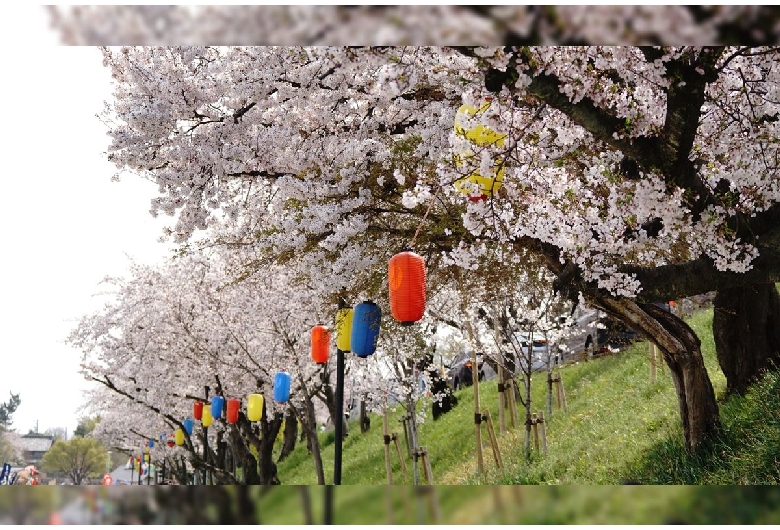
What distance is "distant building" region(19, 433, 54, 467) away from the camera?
98.7 feet

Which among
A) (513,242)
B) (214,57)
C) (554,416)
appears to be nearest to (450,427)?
(554,416)

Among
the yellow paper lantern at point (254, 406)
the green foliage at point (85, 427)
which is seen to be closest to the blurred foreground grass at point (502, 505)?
the yellow paper lantern at point (254, 406)

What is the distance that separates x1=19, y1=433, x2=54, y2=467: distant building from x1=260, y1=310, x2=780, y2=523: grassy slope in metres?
19.2

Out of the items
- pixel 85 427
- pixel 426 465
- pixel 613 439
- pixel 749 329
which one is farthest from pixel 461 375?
pixel 85 427

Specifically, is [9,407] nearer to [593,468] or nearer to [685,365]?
[593,468]

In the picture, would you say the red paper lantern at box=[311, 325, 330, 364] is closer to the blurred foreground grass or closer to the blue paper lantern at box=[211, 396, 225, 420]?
the blue paper lantern at box=[211, 396, 225, 420]

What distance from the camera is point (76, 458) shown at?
95.9 ft

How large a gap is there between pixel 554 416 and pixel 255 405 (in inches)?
185

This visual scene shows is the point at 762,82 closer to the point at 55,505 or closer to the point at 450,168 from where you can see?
the point at 450,168

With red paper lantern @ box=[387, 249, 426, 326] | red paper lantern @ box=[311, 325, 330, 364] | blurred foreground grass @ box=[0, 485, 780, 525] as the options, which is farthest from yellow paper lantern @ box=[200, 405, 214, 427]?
blurred foreground grass @ box=[0, 485, 780, 525]

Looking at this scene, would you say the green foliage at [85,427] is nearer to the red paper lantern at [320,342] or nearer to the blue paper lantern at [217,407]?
the blue paper lantern at [217,407]

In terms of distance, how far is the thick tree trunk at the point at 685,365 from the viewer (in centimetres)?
594

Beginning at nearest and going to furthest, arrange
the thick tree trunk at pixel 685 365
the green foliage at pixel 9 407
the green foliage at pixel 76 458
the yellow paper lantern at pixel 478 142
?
the yellow paper lantern at pixel 478 142 → the thick tree trunk at pixel 685 365 → the green foliage at pixel 76 458 → the green foliage at pixel 9 407

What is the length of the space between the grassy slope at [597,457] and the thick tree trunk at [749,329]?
0.36 meters
